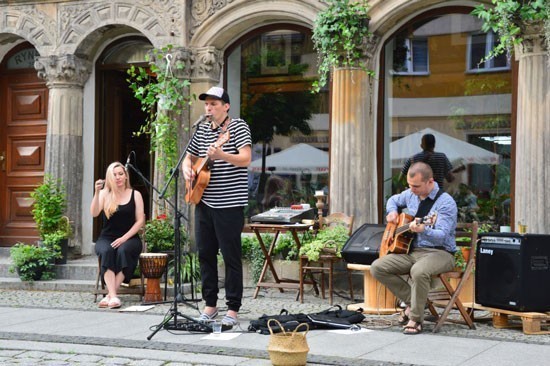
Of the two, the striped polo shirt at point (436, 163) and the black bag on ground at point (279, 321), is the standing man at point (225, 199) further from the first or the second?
the striped polo shirt at point (436, 163)

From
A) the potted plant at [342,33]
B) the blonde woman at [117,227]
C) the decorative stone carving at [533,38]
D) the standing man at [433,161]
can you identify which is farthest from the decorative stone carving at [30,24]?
the decorative stone carving at [533,38]

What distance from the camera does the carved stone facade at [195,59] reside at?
996 cm

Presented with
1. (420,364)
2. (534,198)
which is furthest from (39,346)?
(534,198)

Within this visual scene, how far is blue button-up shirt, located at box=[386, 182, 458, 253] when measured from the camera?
8000 millimetres

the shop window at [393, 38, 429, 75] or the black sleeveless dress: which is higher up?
the shop window at [393, 38, 429, 75]

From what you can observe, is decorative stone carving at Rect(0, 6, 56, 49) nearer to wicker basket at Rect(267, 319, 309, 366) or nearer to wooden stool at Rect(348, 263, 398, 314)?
wooden stool at Rect(348, 263, 398, 314)

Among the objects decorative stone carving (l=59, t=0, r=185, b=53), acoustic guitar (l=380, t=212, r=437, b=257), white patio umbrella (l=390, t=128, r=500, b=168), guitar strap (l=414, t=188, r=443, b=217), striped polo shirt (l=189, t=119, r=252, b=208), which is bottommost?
Result: acoustic guitar (l=380, t=212, r=437, b=257)

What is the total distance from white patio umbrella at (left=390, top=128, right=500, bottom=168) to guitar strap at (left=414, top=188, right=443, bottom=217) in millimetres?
2967

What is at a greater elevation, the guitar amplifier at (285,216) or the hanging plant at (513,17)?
the hanging plant at (513,17)

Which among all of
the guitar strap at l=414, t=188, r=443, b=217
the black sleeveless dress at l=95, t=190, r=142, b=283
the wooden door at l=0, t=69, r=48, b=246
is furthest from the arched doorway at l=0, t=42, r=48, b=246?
the guitar strap at l=414, t=188, r=443, b=217

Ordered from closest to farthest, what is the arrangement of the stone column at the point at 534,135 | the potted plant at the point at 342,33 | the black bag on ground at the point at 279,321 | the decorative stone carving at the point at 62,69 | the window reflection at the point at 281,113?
1. the black bag on ground at the point at 279,321
2. the stone column at the point at 534,135
3. the potted plant at the point at 342,33
4. the window reflection at the point at 281,113
5. the decorative stone carving at the point at 62,69

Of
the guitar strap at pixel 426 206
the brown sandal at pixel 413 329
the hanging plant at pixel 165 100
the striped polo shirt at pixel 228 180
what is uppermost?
the hanging plant at pixel 165 100

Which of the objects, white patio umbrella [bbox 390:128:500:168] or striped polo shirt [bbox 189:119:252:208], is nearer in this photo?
striped polo shirt [bbox 189:119:252:208]

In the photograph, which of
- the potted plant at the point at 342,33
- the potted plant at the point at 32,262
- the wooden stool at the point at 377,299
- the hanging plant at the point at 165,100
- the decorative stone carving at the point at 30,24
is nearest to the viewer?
the wooden stool at the point at 377,299
